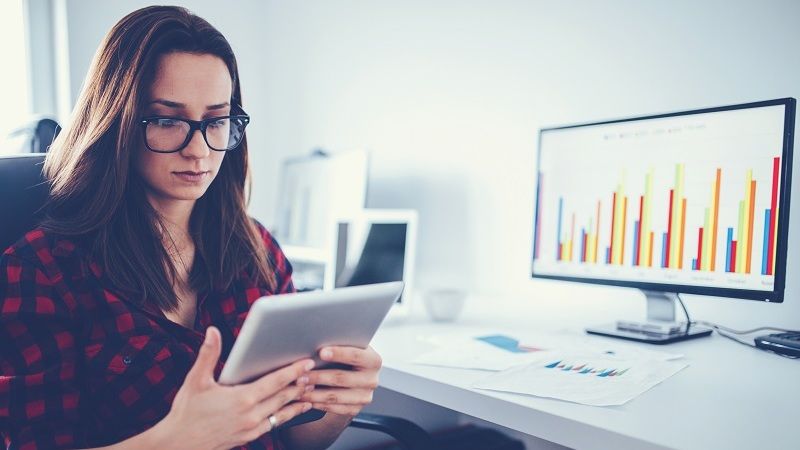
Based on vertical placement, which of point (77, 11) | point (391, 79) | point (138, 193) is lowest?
point (138, 193)

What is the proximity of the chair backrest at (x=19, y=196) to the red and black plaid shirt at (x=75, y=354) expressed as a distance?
54 mm

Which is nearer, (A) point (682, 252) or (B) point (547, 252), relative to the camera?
(A) point (682, 252)

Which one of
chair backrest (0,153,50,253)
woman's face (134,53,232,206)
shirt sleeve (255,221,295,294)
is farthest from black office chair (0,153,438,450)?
shirt sleeve (255,221,295,294)

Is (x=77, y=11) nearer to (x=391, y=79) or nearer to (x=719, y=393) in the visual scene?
(x=391, y=79)

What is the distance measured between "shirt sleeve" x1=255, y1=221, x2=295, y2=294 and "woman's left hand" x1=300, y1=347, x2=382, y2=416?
35 centimetres

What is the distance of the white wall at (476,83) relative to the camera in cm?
127

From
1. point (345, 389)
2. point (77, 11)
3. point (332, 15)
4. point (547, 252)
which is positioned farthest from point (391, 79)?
point (345, 389)

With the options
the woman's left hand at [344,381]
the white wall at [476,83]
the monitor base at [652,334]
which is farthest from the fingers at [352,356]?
the white wall at [476,83]

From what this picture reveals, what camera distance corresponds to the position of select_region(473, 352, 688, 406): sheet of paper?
0.82 meters

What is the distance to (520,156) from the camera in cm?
163

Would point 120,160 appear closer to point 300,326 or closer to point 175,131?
point 175,131

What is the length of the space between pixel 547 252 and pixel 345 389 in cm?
72

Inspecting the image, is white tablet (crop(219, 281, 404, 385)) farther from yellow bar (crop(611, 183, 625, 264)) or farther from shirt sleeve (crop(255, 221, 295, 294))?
yellow bar (crop(611, 183, 625, 264))

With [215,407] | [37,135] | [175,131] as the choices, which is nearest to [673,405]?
[215,407]
